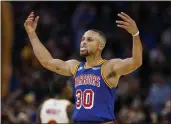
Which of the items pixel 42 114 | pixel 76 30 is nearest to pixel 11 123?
pixel 42 114

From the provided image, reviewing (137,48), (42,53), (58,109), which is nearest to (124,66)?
(137,48)

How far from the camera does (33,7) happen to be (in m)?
16.3

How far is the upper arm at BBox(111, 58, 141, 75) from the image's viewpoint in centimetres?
739

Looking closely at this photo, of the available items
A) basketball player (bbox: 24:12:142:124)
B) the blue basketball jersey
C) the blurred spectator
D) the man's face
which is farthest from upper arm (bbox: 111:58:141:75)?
the blurred spectator

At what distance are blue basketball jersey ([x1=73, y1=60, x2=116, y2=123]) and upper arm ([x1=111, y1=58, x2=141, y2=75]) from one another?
0.20m

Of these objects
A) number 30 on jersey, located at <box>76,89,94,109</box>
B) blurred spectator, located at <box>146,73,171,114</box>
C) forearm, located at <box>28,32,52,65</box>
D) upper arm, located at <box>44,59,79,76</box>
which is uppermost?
forearm, located at <box>28,32,52,65</box>

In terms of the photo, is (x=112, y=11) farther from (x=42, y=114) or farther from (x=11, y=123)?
(x=42, y=114)

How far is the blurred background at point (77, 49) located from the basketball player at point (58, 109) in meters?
3.04

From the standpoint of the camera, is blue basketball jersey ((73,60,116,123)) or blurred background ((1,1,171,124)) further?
blurred background ((1,1,171,124))

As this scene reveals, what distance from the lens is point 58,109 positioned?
9539 mm

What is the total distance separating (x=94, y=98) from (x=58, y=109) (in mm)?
1986

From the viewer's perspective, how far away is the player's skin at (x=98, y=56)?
23.9 ft

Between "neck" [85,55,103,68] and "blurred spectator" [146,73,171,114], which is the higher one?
"neck" [85,55,103,68]

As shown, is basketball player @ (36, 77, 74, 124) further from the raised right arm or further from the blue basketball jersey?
the blue basketball jersey
